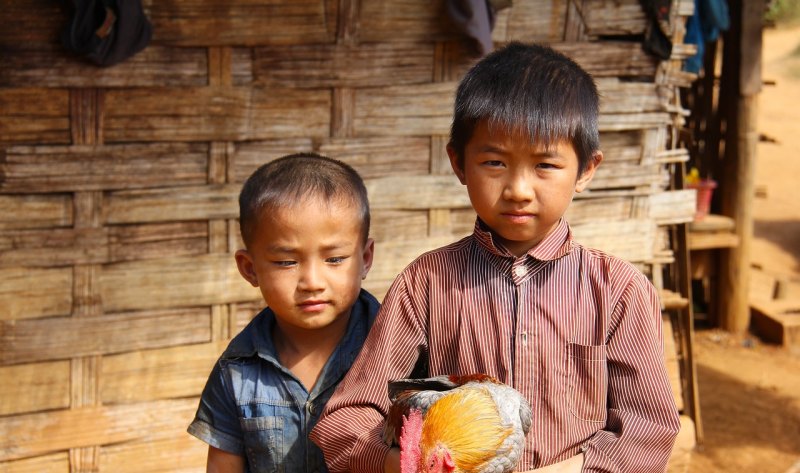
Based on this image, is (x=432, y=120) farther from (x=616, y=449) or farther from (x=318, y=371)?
(x=616, y=449)

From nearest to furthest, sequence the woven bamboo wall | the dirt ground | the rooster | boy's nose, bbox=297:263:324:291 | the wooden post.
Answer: the rooster
boy's nose, bbox=297:263:324:291
the woven bamboo wall
the dirt ground
the wooden post

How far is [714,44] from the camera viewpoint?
9344mm

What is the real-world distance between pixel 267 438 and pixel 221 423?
0.53 ft

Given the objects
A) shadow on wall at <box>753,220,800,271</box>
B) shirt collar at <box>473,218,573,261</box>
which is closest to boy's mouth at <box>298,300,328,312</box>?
shirt collar at <box>473,218,573,261</box>

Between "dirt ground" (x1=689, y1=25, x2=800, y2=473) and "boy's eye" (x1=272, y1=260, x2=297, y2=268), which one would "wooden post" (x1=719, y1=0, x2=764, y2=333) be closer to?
"dirt ground" (x1=689, y1=25, x2=800, y2=473)

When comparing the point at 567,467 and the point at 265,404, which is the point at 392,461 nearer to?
the point at 567,467

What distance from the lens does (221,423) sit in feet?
8.72

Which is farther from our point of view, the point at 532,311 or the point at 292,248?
the point at 292,248

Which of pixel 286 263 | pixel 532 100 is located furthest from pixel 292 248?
pixel 532 100

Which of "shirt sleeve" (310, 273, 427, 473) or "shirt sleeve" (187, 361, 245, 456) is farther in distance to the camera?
"shirt sleeve" (187, 361, 245, 456)

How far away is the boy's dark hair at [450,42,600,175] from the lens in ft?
6.90

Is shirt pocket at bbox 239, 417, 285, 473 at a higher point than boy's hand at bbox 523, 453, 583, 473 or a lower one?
lower

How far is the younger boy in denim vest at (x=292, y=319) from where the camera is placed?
2.51 meters

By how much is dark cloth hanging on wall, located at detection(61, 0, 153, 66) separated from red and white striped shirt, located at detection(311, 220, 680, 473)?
2183 millimetres
